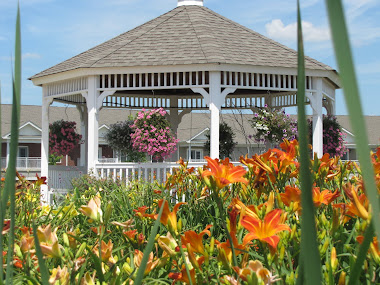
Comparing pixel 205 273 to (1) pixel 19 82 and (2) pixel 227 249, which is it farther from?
(1) pixel 19 82

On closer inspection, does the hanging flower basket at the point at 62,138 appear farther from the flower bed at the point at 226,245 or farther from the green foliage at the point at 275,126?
the flower bed at the point at 226,245

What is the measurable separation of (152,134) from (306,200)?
11191 millimetres

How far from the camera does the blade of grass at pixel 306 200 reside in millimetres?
608

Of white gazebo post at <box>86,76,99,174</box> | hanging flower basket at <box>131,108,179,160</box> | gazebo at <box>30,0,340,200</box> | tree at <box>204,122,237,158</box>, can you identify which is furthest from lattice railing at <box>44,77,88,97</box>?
tree at <box>204,122,237,158</box>

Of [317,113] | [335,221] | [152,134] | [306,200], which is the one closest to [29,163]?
[152,134]

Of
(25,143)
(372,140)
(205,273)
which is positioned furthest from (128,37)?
(372,140)

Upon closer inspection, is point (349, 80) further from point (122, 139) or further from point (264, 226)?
point (122, 139)

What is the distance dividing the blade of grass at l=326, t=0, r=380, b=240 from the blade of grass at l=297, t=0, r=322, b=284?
0.29ft

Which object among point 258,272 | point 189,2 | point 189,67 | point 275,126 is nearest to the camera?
point 258,272

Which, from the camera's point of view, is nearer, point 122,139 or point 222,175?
point 222,175

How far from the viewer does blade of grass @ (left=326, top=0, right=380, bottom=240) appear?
0.50m

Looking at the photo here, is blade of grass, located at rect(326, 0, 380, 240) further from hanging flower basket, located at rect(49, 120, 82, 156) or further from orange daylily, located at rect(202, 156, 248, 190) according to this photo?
hanging flower basket, located at rect(49, 120, 82, 156)

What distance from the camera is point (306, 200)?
0.61m

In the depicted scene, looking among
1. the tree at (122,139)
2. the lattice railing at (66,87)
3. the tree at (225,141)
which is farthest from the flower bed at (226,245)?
the tree at (225,141)
